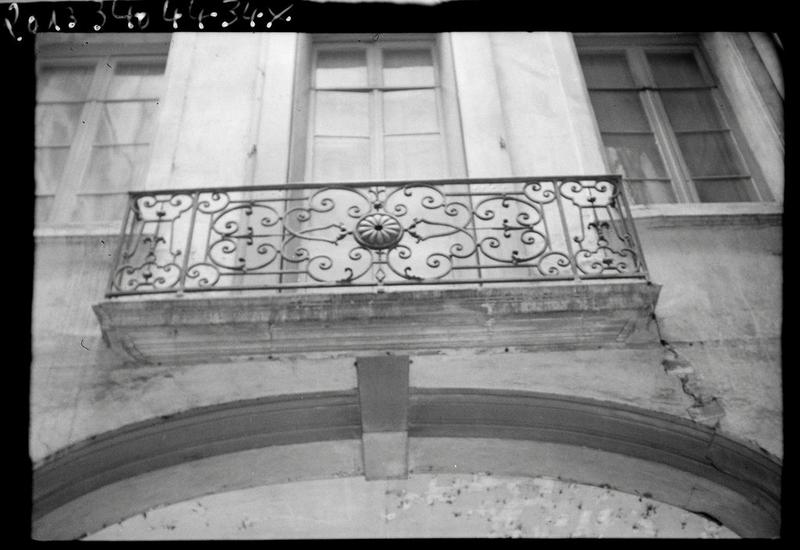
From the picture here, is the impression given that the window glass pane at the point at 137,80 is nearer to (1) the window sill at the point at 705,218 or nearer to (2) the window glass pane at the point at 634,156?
(2) the window glass pane at the point at 634,156

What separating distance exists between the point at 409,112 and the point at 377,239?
2.40 metres

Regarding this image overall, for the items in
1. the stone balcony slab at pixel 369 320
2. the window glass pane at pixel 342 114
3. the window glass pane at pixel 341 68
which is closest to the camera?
the stone balcony slab at pixel 369 320

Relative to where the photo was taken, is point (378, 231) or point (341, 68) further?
point (341, 68)

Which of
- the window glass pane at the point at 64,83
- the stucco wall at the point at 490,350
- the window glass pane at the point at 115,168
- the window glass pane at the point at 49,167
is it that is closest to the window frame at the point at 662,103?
the stucco wall at the point at 490,350

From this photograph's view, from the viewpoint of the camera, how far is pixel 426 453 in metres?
5.17

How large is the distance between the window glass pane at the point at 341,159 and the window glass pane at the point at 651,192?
2.26 metres

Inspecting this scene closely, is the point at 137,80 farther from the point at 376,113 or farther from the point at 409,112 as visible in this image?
the point at 409,112

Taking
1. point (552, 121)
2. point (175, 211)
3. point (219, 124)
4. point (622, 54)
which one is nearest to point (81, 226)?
point (175, 211)

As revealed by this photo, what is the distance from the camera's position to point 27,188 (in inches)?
158

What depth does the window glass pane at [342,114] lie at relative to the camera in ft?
23.0

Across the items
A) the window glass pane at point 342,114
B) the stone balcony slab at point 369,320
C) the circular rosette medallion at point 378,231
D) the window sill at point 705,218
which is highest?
the window glass pane at point 342,114

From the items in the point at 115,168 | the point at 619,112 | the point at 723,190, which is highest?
the point at 619,112

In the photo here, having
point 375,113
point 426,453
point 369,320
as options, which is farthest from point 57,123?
point 426,453

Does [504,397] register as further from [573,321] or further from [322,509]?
[322,509]
